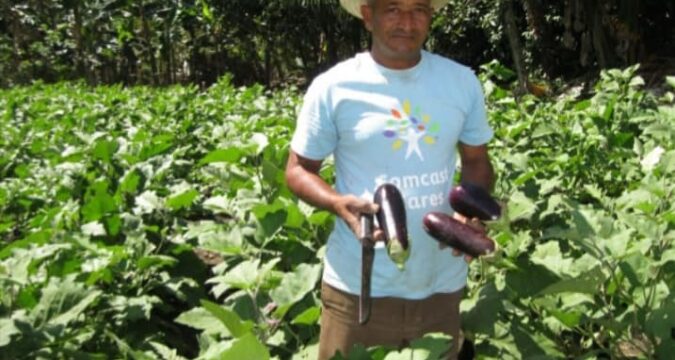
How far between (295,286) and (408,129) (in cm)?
54

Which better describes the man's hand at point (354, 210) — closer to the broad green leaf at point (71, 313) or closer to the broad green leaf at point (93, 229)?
the broad green leaf at point (71, 313)

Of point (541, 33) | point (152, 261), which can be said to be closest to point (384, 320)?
point (152, 261)

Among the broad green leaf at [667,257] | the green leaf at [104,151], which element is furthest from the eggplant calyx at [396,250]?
the green leaf at [104,151]

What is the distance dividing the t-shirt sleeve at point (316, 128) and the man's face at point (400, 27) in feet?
0.59

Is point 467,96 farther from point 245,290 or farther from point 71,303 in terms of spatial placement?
point 71,303

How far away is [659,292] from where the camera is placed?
2250 millimetres

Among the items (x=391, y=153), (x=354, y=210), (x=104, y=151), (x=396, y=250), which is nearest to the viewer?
(x=396, y=250)

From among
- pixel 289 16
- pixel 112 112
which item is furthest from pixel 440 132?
pixel 289 16

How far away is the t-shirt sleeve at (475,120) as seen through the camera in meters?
2.22

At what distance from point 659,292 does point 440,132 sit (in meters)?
0.72

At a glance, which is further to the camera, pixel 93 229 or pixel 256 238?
pixel 93 229

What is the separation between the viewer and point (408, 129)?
2098 mm

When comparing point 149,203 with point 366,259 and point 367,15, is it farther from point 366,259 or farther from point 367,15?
point 366,259

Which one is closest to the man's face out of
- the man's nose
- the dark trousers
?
the man's nose
